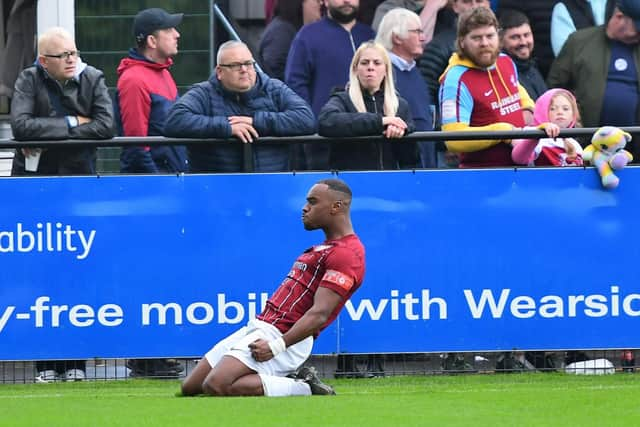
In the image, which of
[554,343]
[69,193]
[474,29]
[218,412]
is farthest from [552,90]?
[218,412]

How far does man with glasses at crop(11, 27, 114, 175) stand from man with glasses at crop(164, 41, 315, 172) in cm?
57

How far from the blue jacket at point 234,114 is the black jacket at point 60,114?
0.54 metres

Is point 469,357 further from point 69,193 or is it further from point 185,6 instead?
point 185,6

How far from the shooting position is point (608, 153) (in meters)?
12.4

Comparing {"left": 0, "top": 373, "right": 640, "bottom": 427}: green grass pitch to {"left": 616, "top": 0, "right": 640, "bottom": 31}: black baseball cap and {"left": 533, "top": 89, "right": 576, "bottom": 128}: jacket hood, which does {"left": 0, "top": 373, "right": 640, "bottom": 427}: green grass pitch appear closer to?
{"left": 533, "top": 89, "right": 576, "bottom": 128}: jacket hood

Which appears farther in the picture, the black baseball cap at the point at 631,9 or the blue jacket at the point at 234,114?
the black baseball cap at the point at 631,9

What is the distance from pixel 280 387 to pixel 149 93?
349 centimetres

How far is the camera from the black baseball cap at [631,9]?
13984mm

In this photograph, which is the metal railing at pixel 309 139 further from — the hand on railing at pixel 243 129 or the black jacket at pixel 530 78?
the black jacket at pixel 530 78

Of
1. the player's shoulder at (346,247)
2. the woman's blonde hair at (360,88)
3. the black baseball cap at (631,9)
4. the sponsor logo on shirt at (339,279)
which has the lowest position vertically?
the sponsor logo on shirt at (339,279)

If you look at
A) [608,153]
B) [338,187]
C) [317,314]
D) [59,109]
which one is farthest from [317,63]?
[317,314]

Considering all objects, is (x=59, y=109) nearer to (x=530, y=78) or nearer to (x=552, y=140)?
(x=552, y=140)

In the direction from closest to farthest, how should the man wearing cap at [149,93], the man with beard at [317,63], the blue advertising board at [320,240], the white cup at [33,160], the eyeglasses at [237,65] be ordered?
the blue advertising board at [320,240] < the white cup at [33,160] < the eyeglasses at [237,65] < the man wearing cap at [149,93] < the man with beard at [317,63]

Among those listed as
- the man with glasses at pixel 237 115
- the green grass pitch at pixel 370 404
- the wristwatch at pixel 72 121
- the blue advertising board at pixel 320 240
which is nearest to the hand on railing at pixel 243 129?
the man with glasses at pixel 237 115
